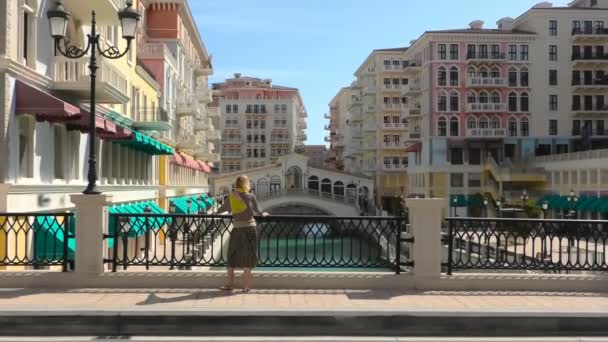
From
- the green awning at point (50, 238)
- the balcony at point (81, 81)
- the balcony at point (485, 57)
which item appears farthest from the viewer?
the balcony at point (485, 57)

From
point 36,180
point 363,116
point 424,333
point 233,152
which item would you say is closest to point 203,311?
point 424,333

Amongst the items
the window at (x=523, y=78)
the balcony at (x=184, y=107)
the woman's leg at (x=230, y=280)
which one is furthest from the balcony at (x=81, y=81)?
the window at (x=523, y=78)

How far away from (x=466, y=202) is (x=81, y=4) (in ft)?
156

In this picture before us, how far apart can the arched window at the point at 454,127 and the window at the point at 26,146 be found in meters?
50.9

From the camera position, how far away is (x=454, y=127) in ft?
212

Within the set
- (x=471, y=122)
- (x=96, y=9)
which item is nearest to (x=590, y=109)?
(x=471, y=122)

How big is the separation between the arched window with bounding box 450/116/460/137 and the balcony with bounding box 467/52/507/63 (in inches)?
226

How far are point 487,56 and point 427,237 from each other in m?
56.7

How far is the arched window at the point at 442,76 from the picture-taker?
211 ft

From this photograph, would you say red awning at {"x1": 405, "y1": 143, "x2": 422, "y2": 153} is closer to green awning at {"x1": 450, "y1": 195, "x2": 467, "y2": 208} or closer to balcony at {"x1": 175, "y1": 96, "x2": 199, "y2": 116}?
green awning at {"x1": 450, "y1": 195, "x2": 467, "y2": 208}

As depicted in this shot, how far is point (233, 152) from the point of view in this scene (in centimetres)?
11900

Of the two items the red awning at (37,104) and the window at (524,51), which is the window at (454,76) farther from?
the red awning at (37,104)

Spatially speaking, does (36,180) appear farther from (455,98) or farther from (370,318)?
(455,98)

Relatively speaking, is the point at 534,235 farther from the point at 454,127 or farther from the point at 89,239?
the point at 454,127
